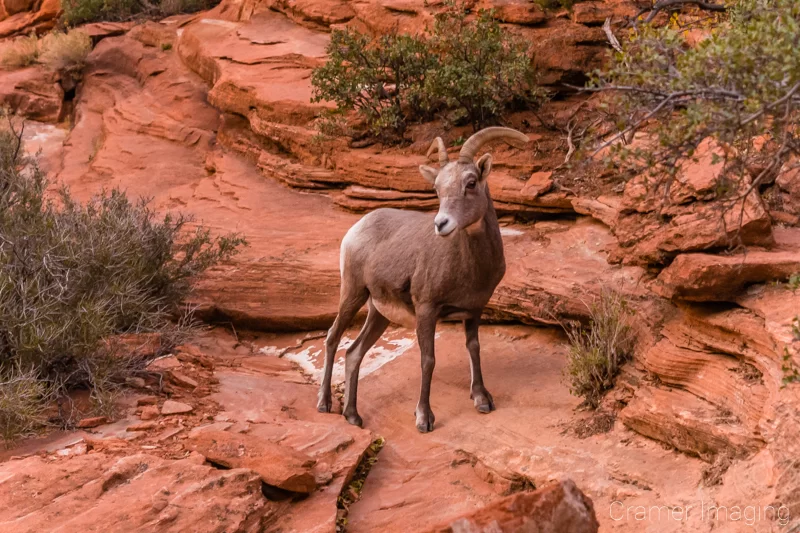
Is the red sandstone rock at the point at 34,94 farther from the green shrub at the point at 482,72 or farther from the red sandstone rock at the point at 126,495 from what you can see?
the red sandstone rock at the point at 126,495

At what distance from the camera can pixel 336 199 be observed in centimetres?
1113

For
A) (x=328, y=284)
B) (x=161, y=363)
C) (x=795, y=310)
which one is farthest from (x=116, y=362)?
(x=795, y=310)

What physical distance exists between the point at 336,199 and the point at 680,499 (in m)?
6.77

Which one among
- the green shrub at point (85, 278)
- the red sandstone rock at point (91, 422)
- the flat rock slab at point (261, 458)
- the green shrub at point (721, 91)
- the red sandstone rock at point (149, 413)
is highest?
the green shrub at point (721, 91)

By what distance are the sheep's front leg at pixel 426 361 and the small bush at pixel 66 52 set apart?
12499 mm

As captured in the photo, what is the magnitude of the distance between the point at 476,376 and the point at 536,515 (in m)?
3.29

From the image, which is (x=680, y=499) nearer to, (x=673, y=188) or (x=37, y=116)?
(x=673, y=188)

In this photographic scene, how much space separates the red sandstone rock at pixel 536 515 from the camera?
413 cm

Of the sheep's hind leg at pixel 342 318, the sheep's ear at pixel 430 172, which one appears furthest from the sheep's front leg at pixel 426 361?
the sheep's ear at pixel 430 172

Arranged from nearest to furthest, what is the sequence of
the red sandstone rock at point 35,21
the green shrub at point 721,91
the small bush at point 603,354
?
the green shrub at point 721,91
the small bush at point 603,354
the red sandstone rock at point 35,21

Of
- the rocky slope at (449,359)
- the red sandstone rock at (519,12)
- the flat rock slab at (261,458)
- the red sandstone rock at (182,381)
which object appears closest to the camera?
the rocky slope at (449,359)

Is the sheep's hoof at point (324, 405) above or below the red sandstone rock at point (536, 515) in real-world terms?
below

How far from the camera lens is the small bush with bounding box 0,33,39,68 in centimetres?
1741

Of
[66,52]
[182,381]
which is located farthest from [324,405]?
[66,52]
